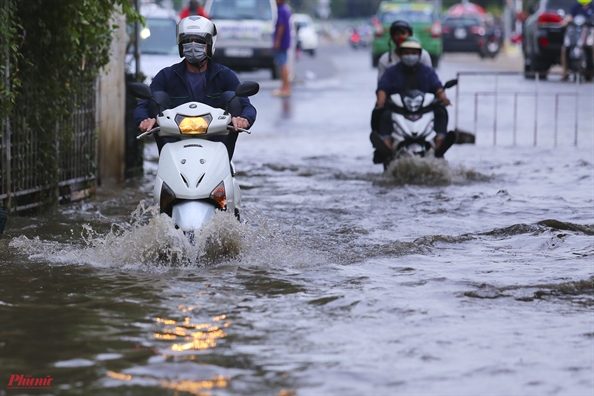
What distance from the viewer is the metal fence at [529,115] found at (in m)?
16.9

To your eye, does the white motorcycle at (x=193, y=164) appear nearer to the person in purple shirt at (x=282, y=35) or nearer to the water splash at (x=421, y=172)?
the water splash at (x=421, y=172)

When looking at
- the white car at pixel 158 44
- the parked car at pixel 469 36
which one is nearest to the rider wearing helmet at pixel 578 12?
the white car at pixel 158 44

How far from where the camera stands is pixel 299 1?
422ft

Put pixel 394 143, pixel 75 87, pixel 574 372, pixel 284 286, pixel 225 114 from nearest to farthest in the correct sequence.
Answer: pixel 574 372 < pixel 284 286 < pixel 225 114 < pixel 75 87 < pixel 394 143

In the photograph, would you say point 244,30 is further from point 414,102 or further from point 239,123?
point 239,123

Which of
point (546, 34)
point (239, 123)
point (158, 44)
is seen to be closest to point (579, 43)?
point (546, 34)

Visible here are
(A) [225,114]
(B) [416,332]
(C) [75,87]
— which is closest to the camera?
(B) [416,332]

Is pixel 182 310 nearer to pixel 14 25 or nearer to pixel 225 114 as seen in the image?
pixel 225 114

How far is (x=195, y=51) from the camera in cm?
795

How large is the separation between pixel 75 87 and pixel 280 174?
3.41 m

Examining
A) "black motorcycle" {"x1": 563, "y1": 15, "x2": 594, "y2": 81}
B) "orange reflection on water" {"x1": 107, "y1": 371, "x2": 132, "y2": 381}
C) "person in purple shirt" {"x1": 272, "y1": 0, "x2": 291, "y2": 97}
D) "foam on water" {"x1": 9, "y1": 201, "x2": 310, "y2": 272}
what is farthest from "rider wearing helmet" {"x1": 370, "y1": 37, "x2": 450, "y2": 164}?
"black motorcycle" {"x1": 563, "y1": 15, "x2": 594, "y2": 81}

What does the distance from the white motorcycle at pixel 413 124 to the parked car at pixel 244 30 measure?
17.0 metres

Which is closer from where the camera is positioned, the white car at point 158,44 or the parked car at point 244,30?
the white car at point 158,44

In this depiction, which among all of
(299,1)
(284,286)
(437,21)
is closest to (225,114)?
(284,286)
